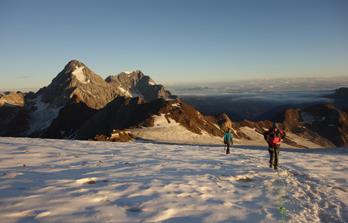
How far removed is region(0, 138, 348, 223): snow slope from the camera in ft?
35.5

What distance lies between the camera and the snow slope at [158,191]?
35.5 feet

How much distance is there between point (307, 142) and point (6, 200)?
162m

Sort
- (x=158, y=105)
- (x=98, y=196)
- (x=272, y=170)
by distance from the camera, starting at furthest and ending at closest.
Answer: (x=158, y=105) → (x=272, y=170) → (x=98, y=196)

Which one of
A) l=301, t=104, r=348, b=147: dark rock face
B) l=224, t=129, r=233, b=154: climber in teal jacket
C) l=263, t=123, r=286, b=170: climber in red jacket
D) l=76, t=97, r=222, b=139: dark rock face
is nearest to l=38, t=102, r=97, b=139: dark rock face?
l=76, t=97, r=222, b=139: dark rock face

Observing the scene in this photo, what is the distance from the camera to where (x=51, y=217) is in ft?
32.6

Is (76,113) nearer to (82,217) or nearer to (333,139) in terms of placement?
(333,139)

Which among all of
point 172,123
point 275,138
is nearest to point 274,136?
point 275,138

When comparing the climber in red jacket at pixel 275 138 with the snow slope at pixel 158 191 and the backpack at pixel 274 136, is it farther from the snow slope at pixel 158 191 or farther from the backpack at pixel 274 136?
the snow slope at pixel 158 191

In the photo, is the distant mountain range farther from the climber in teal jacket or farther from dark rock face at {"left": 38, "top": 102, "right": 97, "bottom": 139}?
the climber in teal jacket

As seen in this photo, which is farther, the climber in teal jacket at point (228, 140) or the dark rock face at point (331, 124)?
the dark rock face at point (331, 124)

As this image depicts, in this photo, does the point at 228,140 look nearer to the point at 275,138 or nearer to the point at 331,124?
the point at 275,138

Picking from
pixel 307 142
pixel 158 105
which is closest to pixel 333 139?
pixel 307 142

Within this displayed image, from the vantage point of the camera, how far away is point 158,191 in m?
13.5

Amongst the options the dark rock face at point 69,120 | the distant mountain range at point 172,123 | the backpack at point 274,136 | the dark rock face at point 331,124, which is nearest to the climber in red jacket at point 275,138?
the backpack at point 274,136
